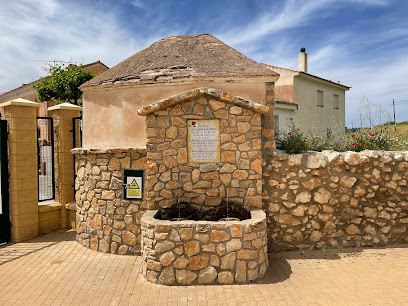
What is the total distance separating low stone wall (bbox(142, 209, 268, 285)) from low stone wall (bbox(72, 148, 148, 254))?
1.44 metres

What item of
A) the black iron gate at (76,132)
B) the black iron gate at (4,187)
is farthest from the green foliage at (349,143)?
the black iron gate at (4,187)

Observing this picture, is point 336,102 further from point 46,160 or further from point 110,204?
point 110,204

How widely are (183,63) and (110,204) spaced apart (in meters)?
3.60

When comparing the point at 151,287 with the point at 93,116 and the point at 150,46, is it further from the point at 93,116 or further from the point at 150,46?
the point at 150,46

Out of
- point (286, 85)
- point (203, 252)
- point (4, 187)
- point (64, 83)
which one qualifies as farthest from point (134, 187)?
point (286, 85)

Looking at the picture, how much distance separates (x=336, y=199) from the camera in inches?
262

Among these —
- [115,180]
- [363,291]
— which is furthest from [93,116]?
[363,291]

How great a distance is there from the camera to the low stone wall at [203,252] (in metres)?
5.27

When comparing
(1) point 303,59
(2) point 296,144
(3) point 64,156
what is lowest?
(3) point 64,156

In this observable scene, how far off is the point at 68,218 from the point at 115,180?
2.86 meters

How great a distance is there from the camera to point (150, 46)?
8.58 m

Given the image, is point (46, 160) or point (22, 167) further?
point (46, 160)

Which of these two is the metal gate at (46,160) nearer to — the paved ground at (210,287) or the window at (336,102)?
the paved ground at (210,287)

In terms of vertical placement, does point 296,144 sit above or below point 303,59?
below
